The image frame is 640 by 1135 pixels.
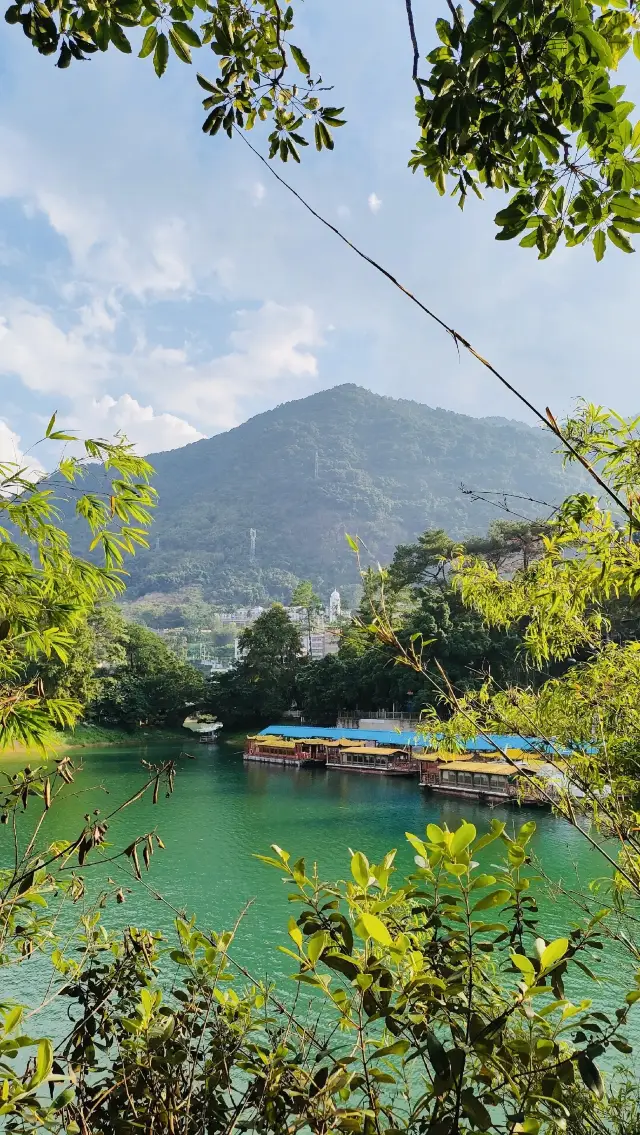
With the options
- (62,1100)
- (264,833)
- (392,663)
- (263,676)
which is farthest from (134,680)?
(62,1100)

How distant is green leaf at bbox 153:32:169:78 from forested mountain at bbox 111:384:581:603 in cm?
8564

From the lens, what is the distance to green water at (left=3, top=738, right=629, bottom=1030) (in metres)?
6.36

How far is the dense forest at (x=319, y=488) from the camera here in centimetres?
9650

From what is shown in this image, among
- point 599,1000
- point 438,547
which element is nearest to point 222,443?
point 438,547

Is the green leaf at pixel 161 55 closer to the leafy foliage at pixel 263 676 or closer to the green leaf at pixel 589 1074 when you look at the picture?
the green leaf at pixel 589 1074

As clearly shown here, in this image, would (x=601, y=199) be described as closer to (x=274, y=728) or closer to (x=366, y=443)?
(x=274, y=728)

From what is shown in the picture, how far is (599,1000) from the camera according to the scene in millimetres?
4527

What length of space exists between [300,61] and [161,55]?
266 millimetres

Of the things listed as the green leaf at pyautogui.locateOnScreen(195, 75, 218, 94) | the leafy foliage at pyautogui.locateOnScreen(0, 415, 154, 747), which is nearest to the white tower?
the leafy foliage at pyautogui.locateOnScreen(0, 415, 154, 747)

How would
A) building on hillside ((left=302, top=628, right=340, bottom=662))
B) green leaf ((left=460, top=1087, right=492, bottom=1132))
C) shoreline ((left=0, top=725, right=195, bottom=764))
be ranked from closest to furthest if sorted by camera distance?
1. green leaf ((left=460, top=1087, right=492, bottom=1132))
2. shoreline ((left=0, top=725, right=195, bottom=764))
3. building on hillside ((left=302, top=628, right=340, bottom=662))

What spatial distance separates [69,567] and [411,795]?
44.9 feet

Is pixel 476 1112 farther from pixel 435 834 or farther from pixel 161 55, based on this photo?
pixel 161 55

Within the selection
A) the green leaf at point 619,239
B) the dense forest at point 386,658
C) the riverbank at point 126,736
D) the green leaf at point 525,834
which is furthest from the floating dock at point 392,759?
the green leaf at point 619,239

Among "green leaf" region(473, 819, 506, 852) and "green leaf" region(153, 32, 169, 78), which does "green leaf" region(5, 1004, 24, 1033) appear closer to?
"green leaf" region(473, 819, 506, 852)
